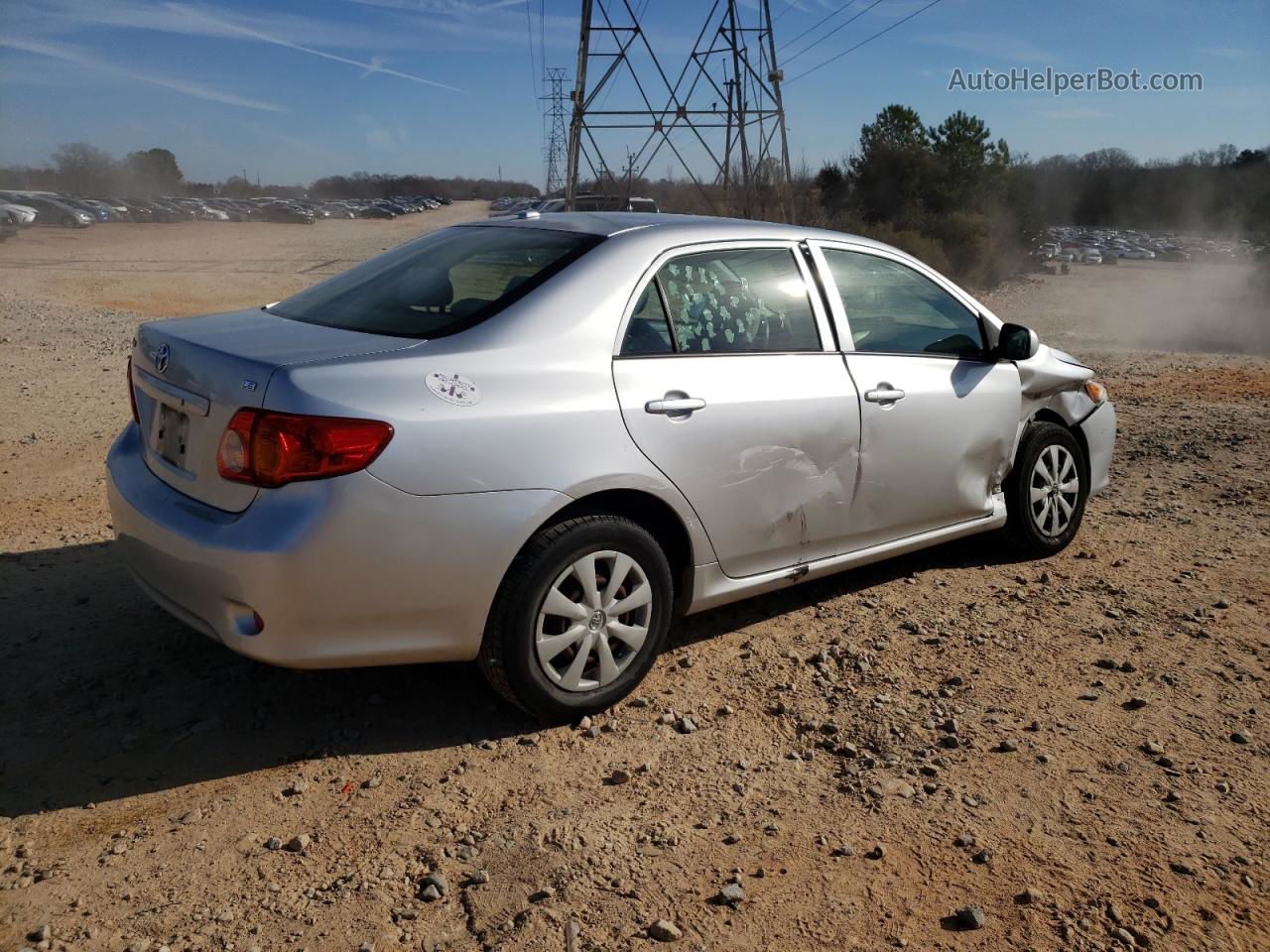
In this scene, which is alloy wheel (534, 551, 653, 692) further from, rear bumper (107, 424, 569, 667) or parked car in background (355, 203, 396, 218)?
parked car in background (355, 203, 396, 218)

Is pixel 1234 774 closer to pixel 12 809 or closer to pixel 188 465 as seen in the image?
pixel 188 465

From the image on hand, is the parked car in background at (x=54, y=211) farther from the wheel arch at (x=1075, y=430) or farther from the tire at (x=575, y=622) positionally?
the tire at (x=575, y=622)

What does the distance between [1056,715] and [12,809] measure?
11.1 feet

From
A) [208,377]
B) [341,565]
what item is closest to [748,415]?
[341,565]

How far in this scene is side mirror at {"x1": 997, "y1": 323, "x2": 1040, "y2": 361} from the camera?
4902mm

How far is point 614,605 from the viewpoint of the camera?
11.8 ft

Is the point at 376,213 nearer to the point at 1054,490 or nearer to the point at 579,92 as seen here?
the point at 579,92

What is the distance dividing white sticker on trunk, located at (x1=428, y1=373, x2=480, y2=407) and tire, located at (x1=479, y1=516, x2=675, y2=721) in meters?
0.49

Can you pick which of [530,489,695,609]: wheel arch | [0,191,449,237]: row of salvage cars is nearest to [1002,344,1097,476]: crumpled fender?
[530,489,695,609]: wheel arch

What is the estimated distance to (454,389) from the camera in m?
3.25

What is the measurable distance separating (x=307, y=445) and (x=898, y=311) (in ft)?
9.07

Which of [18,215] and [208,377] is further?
[18,215]

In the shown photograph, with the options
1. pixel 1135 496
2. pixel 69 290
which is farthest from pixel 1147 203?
pixel 1135 496

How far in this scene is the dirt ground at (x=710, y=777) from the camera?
8.89 ft
